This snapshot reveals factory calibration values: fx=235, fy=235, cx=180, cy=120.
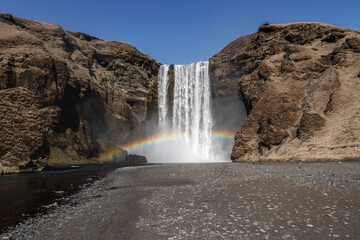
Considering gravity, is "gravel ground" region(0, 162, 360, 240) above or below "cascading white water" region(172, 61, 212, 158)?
below

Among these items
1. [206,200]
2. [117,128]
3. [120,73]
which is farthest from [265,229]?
[120,73]

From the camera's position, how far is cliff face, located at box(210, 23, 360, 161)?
24.1 metres

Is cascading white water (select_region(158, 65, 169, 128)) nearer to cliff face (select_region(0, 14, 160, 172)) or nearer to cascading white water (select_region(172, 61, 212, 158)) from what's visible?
cliff face (select_region(0, 14, 160, 172))

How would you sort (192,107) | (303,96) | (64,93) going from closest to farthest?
(303,96) < (64,93) < (192,107)

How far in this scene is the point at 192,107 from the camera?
61406 mm

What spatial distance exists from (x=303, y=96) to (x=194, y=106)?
33.0 metres

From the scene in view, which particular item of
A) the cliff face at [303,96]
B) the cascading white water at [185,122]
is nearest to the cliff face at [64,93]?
the cascading white water at [185,122]

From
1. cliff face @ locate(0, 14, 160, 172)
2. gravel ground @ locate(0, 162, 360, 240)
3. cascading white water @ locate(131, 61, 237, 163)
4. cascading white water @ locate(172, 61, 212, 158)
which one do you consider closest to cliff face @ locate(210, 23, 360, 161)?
gravel ground @ locate(0, 162, 360, 240)

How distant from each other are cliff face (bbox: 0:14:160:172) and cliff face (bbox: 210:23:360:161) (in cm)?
2712

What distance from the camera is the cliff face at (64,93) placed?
27.0 meters

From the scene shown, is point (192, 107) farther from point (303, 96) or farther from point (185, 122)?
point (303, 96)

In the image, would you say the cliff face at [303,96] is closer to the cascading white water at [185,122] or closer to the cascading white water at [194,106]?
the cascading white water at [194,106]

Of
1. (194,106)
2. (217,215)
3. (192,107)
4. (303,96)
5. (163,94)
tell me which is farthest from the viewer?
(163,94)

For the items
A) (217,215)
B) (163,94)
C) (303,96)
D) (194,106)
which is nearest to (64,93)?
(163,94)
